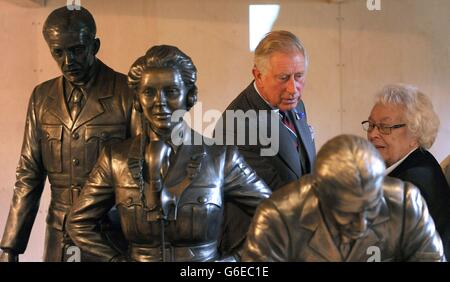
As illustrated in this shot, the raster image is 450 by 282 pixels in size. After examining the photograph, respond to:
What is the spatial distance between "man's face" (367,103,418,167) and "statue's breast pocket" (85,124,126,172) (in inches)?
35.3

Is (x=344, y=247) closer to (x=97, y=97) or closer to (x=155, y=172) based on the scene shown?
(x=155, y=172)

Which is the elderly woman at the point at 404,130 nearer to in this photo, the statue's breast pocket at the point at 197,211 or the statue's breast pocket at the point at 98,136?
the statue's breast pocket at the point at 197,211

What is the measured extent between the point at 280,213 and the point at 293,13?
2949 mm

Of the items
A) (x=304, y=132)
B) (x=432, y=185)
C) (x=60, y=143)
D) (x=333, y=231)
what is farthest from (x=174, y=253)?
(x=432, y=185)

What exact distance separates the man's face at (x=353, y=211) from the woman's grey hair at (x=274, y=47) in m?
0.91

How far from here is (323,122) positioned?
15.5 feet

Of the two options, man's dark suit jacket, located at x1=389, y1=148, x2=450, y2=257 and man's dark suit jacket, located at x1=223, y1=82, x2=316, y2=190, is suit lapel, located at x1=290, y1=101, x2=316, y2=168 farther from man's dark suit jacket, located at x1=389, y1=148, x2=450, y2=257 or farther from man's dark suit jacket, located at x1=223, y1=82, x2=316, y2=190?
man's dark suit jacket, located at x1=389, y1=148, x2=450, y2=257

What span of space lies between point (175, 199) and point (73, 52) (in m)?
0.67

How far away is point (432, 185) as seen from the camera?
259 cm

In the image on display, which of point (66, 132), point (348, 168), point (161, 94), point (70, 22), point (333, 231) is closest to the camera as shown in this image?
point (348, 168)

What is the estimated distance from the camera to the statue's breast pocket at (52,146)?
261 centimetres

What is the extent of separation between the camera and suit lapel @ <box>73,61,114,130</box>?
2600 mm
